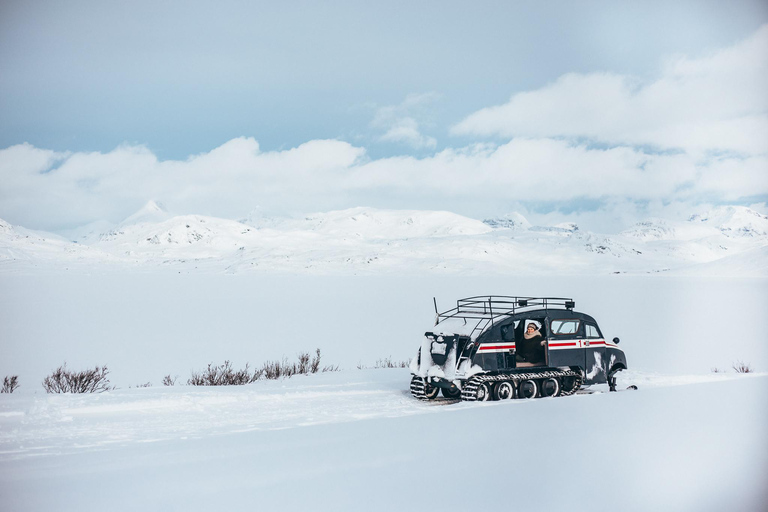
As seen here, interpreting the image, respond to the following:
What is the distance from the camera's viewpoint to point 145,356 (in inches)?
850

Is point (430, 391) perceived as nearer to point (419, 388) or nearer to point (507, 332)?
point (419, 388)

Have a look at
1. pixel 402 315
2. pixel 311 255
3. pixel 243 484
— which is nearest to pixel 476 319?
pixel 243 484

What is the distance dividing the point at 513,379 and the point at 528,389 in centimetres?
47

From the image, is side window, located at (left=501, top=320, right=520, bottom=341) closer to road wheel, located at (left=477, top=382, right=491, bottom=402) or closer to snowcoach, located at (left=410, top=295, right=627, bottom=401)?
snowcoach, located at (left=410, top=295, right=627, bottom=401)

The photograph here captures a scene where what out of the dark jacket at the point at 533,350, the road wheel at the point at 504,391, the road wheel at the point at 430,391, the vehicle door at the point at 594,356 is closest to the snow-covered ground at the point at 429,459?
the road wheel at the point at 504,391

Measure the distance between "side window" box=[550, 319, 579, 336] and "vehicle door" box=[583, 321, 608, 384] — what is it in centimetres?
29

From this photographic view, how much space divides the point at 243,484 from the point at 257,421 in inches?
126

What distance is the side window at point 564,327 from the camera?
1093 cm

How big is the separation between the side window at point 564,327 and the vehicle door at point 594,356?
→ 0.29 metres

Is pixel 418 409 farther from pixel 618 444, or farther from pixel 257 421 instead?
pixel 618 444

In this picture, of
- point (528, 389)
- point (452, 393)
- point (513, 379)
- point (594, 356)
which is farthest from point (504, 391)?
point (594, 356)

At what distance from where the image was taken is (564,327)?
11.1m

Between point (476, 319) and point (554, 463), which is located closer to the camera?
point (554, 463)

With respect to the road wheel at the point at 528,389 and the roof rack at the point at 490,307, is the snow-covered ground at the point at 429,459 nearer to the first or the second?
the road wheel at the point at 528,389
